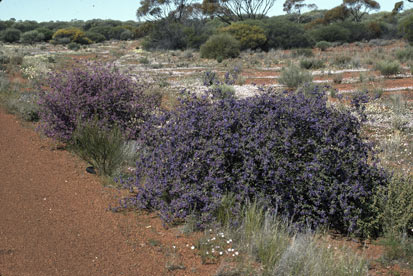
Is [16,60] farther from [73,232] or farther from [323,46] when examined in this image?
[323,46]

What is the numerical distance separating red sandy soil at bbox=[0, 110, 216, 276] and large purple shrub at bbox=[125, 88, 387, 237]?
386 millimetres

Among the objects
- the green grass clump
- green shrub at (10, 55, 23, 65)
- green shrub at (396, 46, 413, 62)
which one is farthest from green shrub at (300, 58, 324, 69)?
the green grass clump

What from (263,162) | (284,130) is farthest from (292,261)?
(284,130)

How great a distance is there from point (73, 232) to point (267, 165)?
213 centimetres

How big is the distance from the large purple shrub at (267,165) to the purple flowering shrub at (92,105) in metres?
2.56

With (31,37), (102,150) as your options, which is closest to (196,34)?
(31,37)

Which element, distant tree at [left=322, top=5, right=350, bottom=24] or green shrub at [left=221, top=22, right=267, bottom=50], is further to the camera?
distant tree at [left=322, top=5, right=350, bottom=24]

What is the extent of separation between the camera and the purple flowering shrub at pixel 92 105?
25.5 feet

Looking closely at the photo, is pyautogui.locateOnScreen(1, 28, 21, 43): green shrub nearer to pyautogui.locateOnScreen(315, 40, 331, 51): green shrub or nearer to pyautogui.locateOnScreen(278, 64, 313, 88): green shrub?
pyautogui.locateOnScreen(315, 40, 331, 51): green shrub

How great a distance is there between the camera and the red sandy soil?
13.1 feet

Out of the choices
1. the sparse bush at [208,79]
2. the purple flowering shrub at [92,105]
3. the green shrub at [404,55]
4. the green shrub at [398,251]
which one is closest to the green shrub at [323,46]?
the green shrub at [404,55]

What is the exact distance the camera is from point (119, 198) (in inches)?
224

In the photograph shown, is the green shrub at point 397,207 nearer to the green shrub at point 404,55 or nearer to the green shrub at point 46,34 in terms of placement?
the green shrub at point 404,55

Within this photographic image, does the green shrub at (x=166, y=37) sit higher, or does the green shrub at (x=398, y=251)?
the green shrub at (x=166, y=37)
